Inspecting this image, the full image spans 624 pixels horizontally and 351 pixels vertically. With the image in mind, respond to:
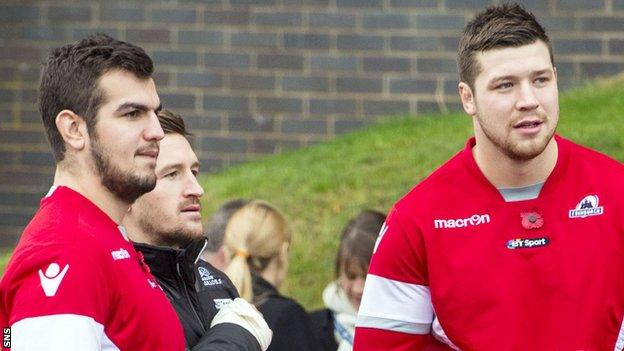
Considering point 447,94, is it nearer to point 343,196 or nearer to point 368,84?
point 368,84

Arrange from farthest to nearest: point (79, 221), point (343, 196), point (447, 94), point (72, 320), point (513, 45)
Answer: point (447, 94) < point (343, 196) < point (513, 45) < point (79, 221) < point (72, 320)

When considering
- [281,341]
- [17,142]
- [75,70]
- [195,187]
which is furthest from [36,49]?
[75,70]

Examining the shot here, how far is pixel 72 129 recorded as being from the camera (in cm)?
363

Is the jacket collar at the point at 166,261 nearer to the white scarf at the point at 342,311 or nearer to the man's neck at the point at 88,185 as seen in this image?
the man's neck at the point at 88,185

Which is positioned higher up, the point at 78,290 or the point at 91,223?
the point at 91,223

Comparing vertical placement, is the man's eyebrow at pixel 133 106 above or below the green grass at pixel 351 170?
above

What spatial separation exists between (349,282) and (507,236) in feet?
6.39

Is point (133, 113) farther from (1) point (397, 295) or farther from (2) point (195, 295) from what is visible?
(1) point (397, 295)

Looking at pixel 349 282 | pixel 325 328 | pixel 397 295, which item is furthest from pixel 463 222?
pixel 325 328

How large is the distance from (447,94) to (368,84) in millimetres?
626

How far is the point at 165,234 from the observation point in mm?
4535

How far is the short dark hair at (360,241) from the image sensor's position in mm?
6246

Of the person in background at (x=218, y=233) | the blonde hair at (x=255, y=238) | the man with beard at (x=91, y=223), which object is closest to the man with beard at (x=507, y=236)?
the man with beard at (x=91, y=223)

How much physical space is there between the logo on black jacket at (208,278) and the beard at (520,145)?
3.61ft
